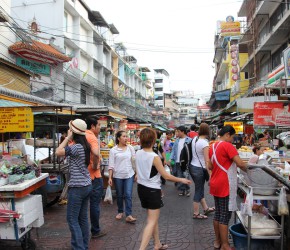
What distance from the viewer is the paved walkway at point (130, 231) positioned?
511cm

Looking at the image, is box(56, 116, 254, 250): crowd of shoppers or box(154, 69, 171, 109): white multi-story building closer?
box(56, 116, 254, 250): crowd of shoppers

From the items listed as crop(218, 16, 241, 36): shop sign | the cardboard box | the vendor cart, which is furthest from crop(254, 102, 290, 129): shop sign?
crop(218, 16, 241, 36): shop sign

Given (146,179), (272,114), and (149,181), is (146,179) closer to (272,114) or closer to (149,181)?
(149,181)

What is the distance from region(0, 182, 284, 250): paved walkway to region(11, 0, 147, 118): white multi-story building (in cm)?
1496

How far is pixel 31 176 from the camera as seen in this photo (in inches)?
189

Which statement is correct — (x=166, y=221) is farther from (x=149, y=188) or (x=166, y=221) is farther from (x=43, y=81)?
(x=43, y=81)

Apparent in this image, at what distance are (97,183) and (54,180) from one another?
2.17 m

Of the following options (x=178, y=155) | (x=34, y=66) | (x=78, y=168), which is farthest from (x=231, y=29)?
(x=78, y=168)

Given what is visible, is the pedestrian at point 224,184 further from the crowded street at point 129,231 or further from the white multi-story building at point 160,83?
the white multi-story building at point 160,83

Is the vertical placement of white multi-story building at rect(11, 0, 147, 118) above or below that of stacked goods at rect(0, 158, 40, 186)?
above

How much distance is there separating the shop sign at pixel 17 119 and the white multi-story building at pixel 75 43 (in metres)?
14.5

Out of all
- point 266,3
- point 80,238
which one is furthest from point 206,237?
point 266,3

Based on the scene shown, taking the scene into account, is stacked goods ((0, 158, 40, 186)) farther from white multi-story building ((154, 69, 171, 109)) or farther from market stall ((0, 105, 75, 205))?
white multi-story building ((154, 69, 171, 109))

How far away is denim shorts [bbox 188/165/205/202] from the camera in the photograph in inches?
254
